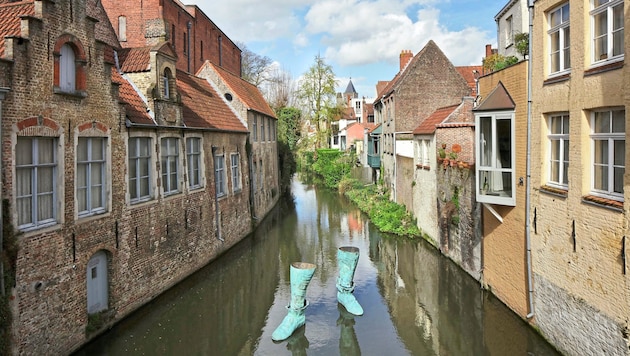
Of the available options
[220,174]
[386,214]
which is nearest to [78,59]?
[220,174]

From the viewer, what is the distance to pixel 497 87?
1061cm

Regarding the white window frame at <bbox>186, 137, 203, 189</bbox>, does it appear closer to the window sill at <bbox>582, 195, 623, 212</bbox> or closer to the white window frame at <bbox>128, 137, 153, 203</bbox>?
the white window frame at <bbox>128, 137, 153, 203</bbox>

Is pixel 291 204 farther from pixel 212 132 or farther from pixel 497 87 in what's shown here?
pixel 497 87

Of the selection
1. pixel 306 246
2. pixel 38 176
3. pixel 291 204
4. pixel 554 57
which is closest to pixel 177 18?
pixel 291 204

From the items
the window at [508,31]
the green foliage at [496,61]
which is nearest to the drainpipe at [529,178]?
the green foliage at [496,61]

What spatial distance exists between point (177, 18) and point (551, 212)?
26.6m

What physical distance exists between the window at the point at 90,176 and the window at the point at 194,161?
14.3ft

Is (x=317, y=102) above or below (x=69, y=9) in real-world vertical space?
above

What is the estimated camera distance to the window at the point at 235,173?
18.4 m

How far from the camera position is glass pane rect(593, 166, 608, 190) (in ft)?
23.1

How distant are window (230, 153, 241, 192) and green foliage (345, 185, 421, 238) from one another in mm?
6365

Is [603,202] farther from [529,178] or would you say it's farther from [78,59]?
[78,59]

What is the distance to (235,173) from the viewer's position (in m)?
18.8

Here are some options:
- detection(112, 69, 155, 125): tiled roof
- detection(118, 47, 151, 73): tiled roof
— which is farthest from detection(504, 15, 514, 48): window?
detection(112, 69, 155, 125): tiled roof
